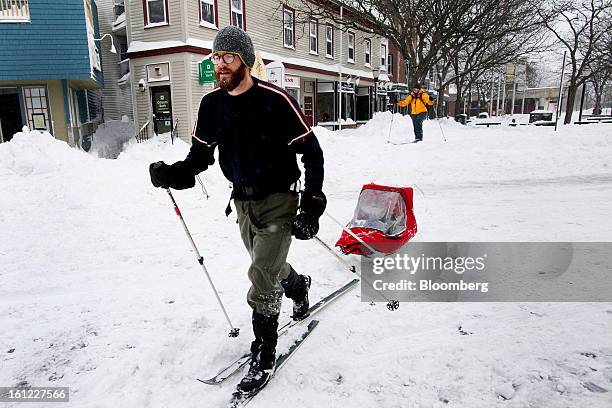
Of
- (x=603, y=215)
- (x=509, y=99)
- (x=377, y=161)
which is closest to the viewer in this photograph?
(x=603, y=215)

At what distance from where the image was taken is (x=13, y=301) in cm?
386

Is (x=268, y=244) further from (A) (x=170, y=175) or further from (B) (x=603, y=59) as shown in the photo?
(B) (x=603, y=59)

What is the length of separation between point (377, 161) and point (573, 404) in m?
8.72

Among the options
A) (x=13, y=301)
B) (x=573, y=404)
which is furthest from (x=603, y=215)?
(x=13, y=301)

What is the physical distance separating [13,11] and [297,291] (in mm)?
15330

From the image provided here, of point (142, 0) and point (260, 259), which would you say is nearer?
point (260, 259)

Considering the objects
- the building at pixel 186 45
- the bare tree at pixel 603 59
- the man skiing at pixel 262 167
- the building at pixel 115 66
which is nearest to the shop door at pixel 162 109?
the building at pixel 186 45

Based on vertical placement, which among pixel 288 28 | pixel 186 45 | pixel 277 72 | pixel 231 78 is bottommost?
pixel 231 78

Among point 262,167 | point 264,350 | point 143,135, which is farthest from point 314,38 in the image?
point 264,350

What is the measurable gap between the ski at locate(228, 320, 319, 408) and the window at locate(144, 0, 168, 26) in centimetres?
1612

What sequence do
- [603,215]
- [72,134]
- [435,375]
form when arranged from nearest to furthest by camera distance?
1. [435,375]
2. [603,215]
3. [72,134]

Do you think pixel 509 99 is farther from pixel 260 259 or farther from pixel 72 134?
pixel 260 259

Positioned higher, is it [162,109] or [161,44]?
[161,44]

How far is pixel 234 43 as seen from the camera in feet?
8.59
